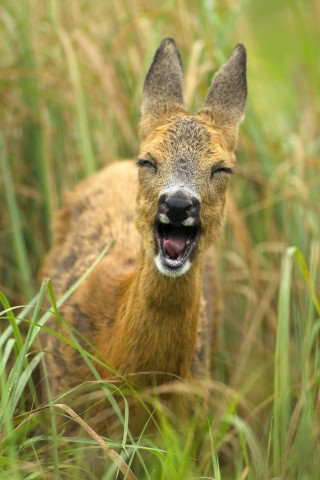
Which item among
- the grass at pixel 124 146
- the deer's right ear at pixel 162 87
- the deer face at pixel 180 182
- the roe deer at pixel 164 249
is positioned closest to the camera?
the deer face at pixel 180 182

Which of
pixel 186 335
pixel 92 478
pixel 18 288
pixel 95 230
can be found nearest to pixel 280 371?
pixel 186 335

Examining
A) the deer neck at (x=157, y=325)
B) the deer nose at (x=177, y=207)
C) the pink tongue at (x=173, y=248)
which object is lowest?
the deer neck at (x=157, y=325)

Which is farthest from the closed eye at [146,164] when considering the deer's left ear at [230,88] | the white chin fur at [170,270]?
the deer's left ear at [230,88]

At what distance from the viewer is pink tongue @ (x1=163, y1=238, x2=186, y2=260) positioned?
14.4 feet

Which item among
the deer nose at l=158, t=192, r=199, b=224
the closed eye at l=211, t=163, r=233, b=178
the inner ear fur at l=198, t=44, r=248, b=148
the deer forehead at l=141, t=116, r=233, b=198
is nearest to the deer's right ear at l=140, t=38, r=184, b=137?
the inner ear fur at l=198, t=44, r=248, b=148

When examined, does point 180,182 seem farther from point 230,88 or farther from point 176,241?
point 230,88

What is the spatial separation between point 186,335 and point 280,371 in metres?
0.58

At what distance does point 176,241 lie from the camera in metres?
4.41

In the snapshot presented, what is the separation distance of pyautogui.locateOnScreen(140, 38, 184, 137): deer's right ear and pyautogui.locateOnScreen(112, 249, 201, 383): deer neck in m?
0.93

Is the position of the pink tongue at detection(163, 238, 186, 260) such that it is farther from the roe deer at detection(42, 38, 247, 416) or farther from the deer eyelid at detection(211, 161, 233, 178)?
the deer eyelid at detection(211, 161, 233, 178)

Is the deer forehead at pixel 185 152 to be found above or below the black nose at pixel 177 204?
above

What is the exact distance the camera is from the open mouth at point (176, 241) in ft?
14.4

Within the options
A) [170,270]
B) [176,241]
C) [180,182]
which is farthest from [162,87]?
[170,270]

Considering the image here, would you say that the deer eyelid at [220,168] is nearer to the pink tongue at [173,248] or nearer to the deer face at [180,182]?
the deer face at [180,182]
